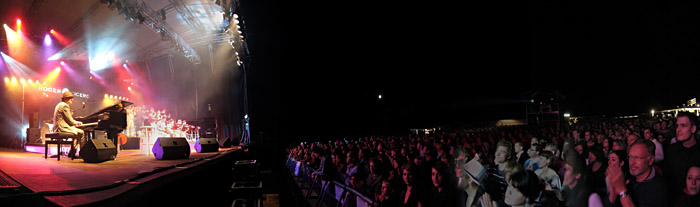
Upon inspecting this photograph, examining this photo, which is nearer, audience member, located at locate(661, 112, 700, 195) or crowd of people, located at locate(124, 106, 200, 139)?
audience member, located at locate(661, 112, 700, 195)

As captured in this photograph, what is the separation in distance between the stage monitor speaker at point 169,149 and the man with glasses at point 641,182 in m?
7.24

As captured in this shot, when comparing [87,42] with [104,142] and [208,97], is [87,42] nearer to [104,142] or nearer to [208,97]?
[208,97]

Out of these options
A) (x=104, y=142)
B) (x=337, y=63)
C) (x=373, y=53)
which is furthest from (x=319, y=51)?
(x=104, y=142)

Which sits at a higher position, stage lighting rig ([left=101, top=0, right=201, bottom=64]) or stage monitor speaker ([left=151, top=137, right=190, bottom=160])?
stage lighting rig ([left=101, top=0, right=201, bottom=64])

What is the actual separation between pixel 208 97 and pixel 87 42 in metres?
6.03

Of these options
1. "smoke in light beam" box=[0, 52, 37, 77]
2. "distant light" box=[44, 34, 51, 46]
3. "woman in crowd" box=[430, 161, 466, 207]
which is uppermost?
"distant light" box=[44, 34, 51, 46]

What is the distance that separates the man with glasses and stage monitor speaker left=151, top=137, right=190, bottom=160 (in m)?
7.24

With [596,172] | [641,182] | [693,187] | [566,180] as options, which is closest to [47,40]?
[566,180]

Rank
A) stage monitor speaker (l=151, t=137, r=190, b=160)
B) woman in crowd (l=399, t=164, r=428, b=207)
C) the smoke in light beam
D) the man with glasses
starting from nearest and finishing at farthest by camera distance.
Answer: the man with glasses, woman in crowd (l=399, t=164, r=428, b=207), stage monitor speaker (l=151, t=137, r=190, b=160), the smoke in light beam

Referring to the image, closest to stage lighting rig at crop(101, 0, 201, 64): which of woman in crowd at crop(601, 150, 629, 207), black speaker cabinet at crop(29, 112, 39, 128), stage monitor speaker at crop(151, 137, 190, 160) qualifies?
stage monitor speaker at crop(151, 137, 190, 160)

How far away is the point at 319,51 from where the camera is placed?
840 inches

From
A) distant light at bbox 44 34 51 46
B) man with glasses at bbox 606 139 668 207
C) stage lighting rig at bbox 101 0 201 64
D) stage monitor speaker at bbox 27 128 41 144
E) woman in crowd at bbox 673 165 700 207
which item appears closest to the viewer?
woman in crowd at bbox 673 165 700 207

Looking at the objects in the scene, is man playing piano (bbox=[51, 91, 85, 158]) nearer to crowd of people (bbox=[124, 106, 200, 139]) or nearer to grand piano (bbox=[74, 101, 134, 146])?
grand piano (bbox=[74, 101, 134, 146])

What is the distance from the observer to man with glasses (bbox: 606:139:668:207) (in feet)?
7.95
